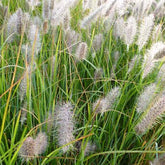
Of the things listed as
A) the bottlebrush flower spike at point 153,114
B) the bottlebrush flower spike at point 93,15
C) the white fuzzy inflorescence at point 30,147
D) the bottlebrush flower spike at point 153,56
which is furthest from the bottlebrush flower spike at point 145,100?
the bottlebrush flower spike at point 93,15

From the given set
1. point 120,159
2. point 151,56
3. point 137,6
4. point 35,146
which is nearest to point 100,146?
point 120,159

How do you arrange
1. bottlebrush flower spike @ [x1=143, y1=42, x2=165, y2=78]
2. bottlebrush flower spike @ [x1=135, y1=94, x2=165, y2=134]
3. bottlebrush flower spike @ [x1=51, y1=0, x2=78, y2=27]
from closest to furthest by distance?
bottlebrush flower spike @ [x1=135, y1=94, x2=165, y2=134], bottlebrush flower spike @ [x1=143, y1=42, x2=165, y2=78], bottlebrush flower spike @ [x1=51, y1=0, x2=78, y2=27]

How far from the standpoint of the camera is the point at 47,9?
1423 millimetres

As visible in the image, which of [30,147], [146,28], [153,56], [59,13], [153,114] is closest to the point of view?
[30,147]

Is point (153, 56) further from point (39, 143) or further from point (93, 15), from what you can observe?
point (39, 143)

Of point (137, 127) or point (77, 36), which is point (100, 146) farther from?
point (77, 36)

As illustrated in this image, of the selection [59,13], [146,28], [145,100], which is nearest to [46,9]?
[59,13]

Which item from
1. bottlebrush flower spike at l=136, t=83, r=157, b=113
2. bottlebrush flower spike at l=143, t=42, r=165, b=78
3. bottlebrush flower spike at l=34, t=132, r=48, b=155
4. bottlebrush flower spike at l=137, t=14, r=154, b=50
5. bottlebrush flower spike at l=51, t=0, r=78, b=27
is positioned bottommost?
bottlebrush flower spike at l=34, t=132, r=48, b=155

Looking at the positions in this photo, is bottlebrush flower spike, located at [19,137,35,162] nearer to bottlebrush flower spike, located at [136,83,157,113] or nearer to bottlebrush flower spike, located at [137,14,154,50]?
bottlebrush flower spike, located at [136,83,157,113]

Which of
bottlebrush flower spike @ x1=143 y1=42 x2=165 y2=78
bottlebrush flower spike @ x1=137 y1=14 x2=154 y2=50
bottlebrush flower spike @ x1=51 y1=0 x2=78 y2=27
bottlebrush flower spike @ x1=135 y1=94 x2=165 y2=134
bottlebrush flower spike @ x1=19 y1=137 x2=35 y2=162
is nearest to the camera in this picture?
bottlebrush flower spike @ x1=19 y1=137 x2=35 y2=162

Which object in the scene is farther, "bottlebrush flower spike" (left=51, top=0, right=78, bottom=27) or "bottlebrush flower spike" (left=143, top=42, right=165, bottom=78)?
"bottlebrush flower spike" (left=51, top=0, right=78, bottom=27)

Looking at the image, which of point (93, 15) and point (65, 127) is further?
point (93, 15)

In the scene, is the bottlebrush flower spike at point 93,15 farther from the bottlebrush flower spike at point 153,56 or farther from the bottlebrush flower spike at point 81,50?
the bottlebrush flower spike at point 153,56

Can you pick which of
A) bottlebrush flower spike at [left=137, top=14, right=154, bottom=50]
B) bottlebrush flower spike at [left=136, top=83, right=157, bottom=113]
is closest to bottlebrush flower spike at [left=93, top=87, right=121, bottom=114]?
bottlebrush flower spike at [left=136, top=83, right=157, bottom=113]
